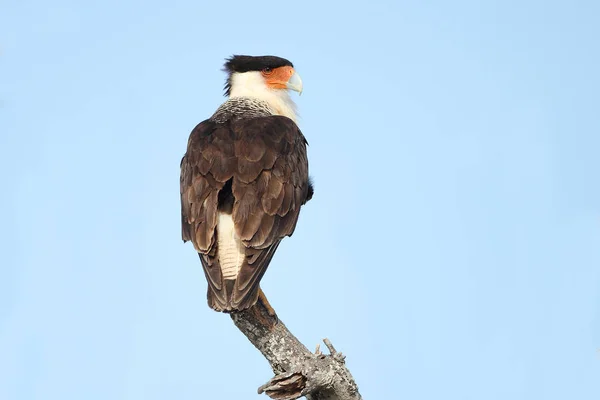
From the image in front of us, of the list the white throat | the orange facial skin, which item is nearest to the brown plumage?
the white throat

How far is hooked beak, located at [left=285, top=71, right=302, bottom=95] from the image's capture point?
26.2ft

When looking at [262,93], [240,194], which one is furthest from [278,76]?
[240,194]

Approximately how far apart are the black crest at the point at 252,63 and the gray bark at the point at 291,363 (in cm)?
286

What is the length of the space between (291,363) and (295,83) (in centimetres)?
311

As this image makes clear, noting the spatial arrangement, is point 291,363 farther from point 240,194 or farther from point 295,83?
point 295,83

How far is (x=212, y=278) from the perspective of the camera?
587cm

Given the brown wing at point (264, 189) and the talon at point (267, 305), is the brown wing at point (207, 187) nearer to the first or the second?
the brown wing at point (264, 189)

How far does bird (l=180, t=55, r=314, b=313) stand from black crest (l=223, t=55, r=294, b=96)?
608 millimetres

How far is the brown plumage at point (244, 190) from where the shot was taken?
5879 millimetres

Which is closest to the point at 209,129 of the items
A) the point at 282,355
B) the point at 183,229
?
the point at 183,229

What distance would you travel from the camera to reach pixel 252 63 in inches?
321

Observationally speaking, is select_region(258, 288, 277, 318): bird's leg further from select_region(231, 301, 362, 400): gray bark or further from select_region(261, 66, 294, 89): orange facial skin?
select_region(261, 66, 294, 89): orange facial skin

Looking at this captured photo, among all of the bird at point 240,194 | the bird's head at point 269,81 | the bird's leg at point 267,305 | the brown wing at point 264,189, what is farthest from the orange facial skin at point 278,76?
the bird's leg at point 267,305

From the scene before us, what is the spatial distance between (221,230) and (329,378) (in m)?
1.31
